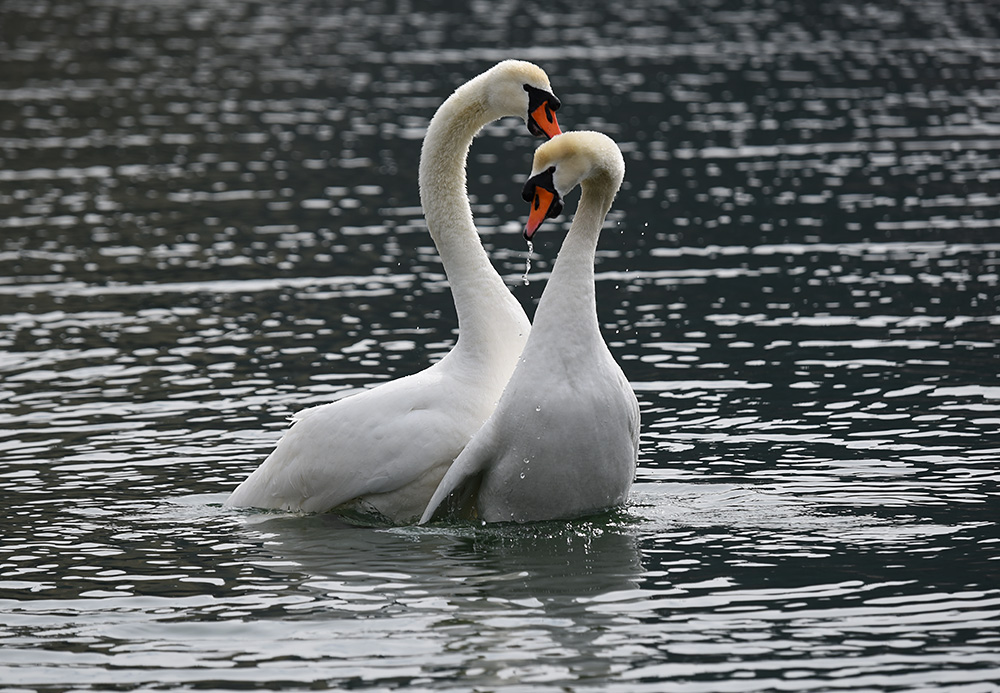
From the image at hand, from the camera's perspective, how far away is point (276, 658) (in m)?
8.45

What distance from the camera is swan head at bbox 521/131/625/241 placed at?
389 inches

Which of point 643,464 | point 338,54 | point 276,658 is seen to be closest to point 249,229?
point 643,464

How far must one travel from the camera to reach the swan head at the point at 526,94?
11.0 meters

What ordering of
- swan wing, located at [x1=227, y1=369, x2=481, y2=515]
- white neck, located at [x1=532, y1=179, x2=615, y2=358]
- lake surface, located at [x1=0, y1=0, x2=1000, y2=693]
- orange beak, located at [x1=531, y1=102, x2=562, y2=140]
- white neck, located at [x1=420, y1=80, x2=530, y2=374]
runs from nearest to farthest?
lake surface, located at [x1=0, y1=0, x2=1000, y2=693] < white neck, located at [x1=532, y1=179, x2=615, y2=358] < swan wing, located at [x1=227, y1=369, x2=481, y2=515] < white neck, located at [x1=420, y1=80, x2=530, y2=374] < orange beak, located at [x1=531, y1=102, x2=562, y2=140]

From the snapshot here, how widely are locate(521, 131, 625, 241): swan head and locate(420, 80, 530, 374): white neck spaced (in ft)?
3.50

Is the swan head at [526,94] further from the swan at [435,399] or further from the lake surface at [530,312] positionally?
the lake surface at [530,312]

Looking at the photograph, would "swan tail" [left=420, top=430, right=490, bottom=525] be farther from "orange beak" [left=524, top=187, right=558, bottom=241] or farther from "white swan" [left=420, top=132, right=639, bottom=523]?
"orange beak" [left=524, top=187, right=558, bottom=241]

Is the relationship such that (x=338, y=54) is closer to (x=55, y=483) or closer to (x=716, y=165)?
(x=716, y=165)

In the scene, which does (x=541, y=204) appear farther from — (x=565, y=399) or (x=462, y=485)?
(x=462, y=485)

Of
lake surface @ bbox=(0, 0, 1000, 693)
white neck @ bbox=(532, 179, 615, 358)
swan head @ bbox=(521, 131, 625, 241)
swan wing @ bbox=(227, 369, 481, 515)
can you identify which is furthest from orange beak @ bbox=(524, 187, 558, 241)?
lake surface @ bbox=(0, 0, 1000, 693)

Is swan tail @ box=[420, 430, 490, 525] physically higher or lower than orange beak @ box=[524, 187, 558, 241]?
lower

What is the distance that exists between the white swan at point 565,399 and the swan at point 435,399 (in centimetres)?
36

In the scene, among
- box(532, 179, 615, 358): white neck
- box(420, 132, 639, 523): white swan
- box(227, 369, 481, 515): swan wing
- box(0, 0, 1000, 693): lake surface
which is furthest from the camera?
box(227, 369, 481, 515): swan wing

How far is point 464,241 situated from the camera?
37.0 feet
